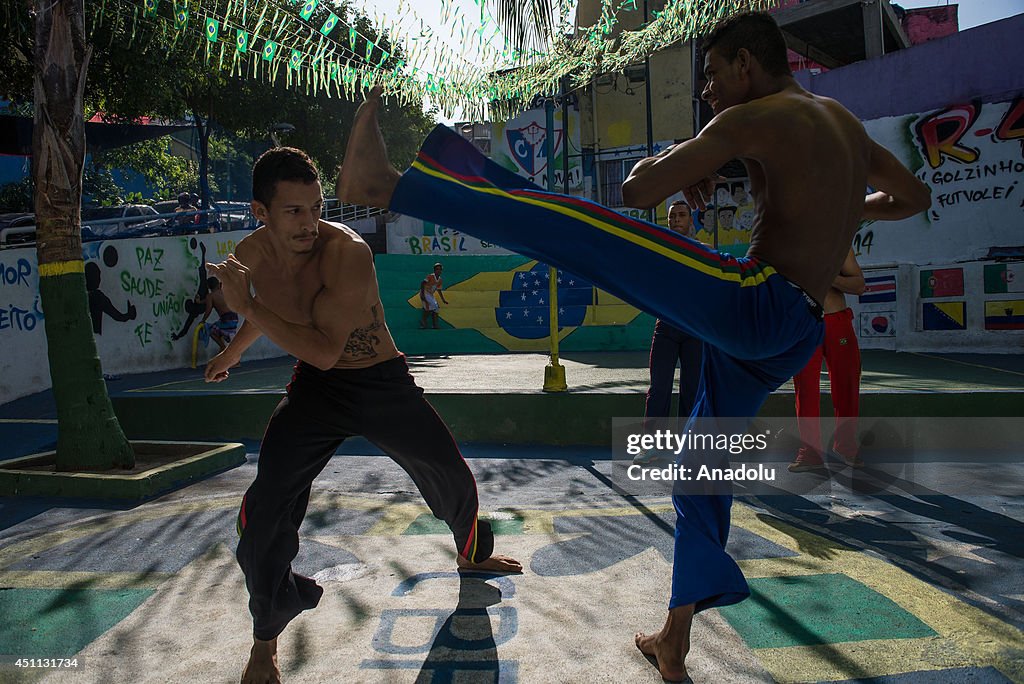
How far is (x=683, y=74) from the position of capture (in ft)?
84.9

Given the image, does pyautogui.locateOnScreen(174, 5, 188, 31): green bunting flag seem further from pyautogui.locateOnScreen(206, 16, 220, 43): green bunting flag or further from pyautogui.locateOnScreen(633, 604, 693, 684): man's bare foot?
pyautogui.locateOnScreen(633, 604, 693, 684): man's bare foot

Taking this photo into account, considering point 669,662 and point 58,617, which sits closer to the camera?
point 669,662

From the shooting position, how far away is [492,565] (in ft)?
11.0

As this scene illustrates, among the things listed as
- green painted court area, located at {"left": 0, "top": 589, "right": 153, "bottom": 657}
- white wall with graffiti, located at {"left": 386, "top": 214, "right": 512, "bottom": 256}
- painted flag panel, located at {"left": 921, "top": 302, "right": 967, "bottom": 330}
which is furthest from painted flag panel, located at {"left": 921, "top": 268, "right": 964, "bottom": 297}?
white wall with graffiti, located at {"left": 386, "top": 214, "right": 512, "bottom": 256}

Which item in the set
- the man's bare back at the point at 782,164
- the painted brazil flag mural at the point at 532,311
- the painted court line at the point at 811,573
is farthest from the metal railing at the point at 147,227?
the man's bare back at the point at 782,164

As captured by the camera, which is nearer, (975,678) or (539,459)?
(975,678)

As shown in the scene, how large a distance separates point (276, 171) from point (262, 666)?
166 centimetres

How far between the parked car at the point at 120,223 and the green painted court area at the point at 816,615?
13.2m

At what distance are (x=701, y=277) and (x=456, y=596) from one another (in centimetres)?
172

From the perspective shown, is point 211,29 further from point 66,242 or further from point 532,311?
point 532,311

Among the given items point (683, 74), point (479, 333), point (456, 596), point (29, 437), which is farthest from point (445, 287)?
point (456, 596)

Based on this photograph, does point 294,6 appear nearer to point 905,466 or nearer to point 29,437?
point 905,466

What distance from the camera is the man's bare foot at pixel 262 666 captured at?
7.92ft

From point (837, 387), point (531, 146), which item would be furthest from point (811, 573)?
point (531, 146)
